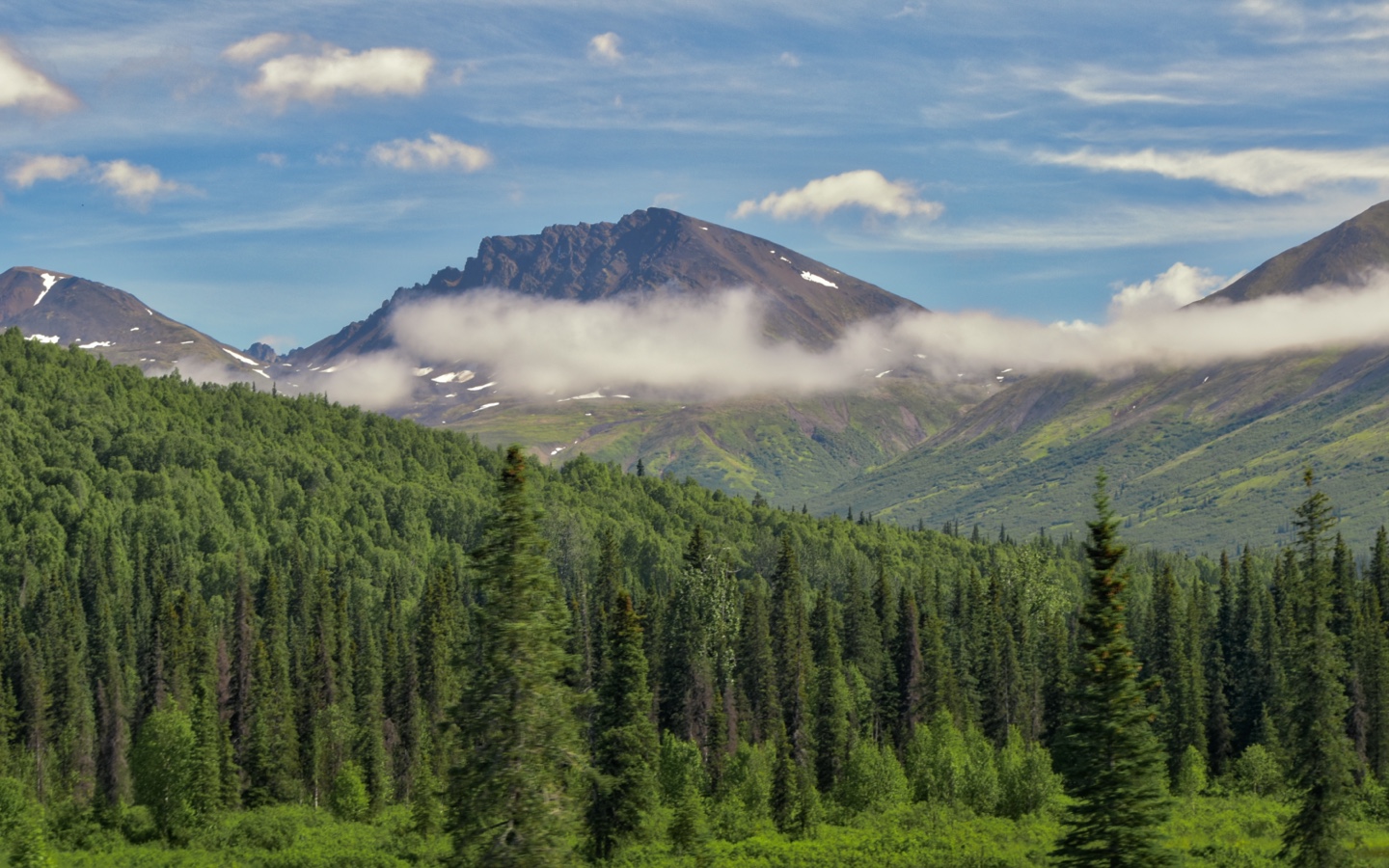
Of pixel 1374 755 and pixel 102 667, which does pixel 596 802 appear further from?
pixel 102 667

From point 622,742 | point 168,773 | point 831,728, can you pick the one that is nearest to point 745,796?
point 831,728

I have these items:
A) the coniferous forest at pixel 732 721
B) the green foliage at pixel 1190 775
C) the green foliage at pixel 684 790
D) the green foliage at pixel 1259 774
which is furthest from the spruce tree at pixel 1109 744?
the green foliage at pixel 1259 774

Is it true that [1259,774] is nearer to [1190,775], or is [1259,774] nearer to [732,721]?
[1190,775]

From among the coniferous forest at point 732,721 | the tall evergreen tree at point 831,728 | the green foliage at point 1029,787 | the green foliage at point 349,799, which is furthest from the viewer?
the tall evergreen tree at point 831,728

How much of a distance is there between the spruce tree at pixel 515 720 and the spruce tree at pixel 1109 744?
15631 mm

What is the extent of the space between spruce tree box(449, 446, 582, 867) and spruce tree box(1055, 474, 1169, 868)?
15.6m

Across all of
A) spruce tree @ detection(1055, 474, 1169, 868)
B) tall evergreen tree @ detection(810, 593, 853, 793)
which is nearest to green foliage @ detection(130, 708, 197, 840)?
tall evergreen tree @ detection(810, 593, 853, 793)

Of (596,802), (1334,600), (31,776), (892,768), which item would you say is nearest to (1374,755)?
(1334,600)

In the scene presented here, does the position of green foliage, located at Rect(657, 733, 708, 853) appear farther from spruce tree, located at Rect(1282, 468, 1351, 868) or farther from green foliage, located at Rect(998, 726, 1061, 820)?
spruce tree, located at Rect(1282, 468, 1351, 868)

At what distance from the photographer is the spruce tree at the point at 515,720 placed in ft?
110

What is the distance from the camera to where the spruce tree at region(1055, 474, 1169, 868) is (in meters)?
39.2

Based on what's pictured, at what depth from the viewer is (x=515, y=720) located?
3391 centimetres

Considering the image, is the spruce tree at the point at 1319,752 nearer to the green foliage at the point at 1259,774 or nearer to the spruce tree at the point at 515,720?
the spruce tree at the point at 515,720

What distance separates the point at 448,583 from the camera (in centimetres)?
14800
